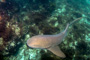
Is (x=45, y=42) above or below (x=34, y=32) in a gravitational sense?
above

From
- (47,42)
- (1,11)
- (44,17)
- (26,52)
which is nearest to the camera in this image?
(47,42)

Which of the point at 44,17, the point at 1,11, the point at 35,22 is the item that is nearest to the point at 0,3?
the point at 1,11

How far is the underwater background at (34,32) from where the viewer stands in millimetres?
5824

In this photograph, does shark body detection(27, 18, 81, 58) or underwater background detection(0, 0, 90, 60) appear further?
underwater background detection(0, 0, 90, 60)

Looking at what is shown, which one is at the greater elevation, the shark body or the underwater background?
the shark body

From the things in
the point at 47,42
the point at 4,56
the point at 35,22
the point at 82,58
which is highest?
the point at 47,42

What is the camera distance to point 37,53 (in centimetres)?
655

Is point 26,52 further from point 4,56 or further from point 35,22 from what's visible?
point 35,22

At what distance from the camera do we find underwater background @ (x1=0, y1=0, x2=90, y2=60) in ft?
19.1

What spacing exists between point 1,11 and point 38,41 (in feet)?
13.1

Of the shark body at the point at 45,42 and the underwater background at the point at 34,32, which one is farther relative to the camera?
the underwater background at the point at 34,32

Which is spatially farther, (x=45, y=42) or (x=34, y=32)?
(x=34, y=32)

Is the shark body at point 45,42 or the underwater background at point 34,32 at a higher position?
the shark body at point 45,42

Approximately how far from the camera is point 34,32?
7594 millimetres
